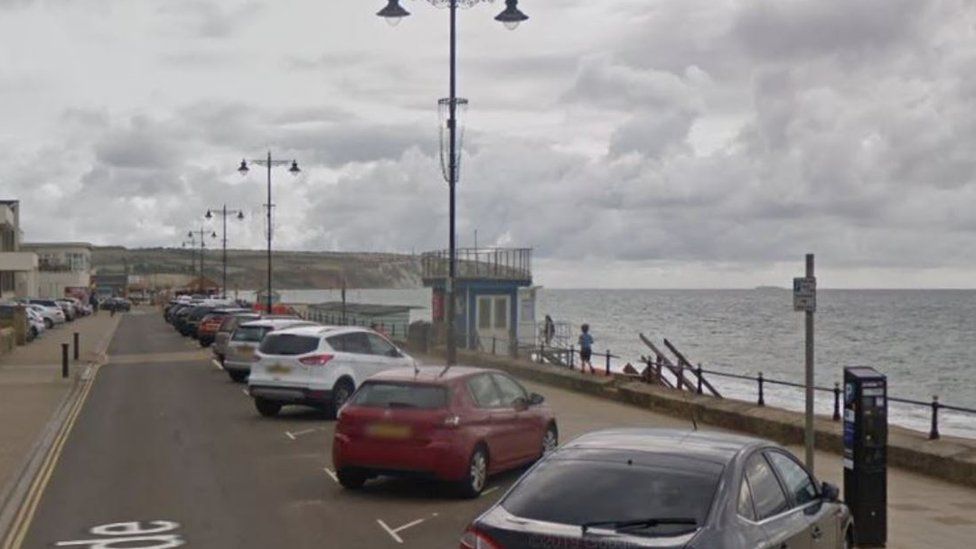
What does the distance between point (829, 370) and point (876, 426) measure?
53.6 metres

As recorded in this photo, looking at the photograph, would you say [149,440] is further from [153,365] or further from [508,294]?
[508,294]

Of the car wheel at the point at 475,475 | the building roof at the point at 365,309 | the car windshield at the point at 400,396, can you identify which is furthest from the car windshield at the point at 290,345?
the building roof at the point at 365,309

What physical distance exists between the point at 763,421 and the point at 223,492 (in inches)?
354

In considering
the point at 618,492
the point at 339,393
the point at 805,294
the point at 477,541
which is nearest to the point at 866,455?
the point at 805,294

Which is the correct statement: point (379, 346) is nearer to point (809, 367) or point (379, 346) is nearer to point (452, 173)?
point (452, 173)

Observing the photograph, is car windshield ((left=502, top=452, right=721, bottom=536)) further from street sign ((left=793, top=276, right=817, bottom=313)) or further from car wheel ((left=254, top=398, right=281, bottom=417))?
car wheel ((left=254, top=398, right=281, bottom=417))

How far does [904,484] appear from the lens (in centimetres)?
1531

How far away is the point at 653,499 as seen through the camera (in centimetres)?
733

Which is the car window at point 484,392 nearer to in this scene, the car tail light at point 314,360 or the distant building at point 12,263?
the car tail light at point 314,360

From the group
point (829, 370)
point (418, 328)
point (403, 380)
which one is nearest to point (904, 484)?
point (403, 380)

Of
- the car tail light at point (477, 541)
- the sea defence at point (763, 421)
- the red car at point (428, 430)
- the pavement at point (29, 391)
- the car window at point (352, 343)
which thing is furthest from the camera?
the car window at point (352, 343)

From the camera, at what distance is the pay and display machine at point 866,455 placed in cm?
1137

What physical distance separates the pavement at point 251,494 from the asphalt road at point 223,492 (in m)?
0.02

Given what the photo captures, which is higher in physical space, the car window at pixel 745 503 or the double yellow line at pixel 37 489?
the car window at pixel 745 503
